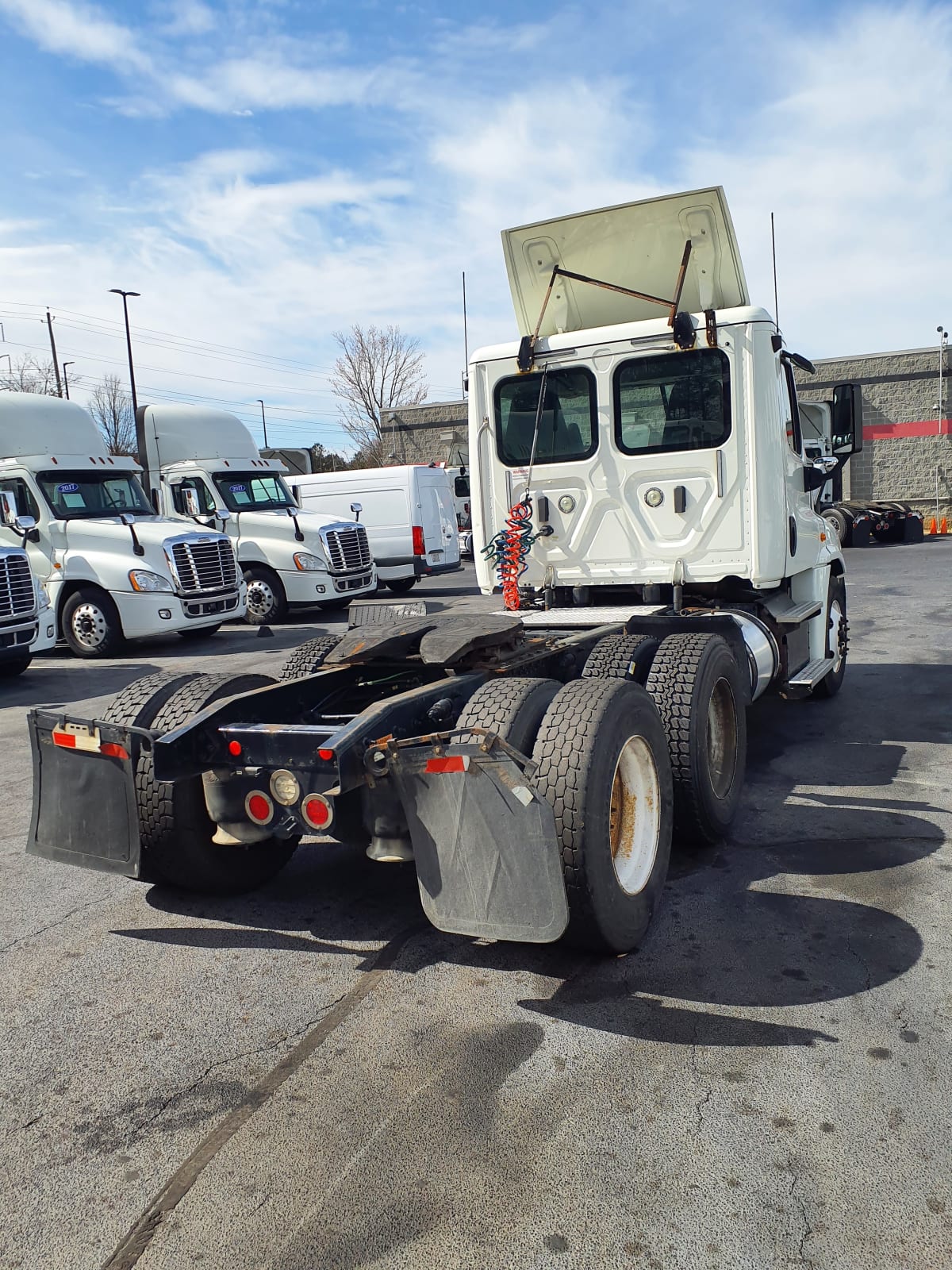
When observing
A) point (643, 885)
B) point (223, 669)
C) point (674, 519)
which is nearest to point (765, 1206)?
point (643, 885)

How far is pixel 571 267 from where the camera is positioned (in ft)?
21.3

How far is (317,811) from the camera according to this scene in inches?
137

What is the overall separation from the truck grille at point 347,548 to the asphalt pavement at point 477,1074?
11460 mm

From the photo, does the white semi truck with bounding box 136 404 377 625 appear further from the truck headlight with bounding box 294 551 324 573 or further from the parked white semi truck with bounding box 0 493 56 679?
the parked white semi truck with bounding box 0 493 56 679

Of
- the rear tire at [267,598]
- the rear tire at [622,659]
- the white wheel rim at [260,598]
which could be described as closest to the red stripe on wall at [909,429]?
the rear tire at [267,598]

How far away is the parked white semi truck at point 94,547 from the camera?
12844 mm

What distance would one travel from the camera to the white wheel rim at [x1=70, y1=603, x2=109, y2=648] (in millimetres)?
12852

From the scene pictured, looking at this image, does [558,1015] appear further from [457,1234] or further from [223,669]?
[223,669]

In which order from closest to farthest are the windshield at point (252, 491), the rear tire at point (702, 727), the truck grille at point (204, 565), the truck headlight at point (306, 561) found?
1. the rear tire at point (702, 727)
2. the truck grille at point (204, 565)
3. the truck headlight at point (306, 561)
4. the windshield at point (252, 491)

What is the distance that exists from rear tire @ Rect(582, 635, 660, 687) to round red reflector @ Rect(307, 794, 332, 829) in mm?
1932

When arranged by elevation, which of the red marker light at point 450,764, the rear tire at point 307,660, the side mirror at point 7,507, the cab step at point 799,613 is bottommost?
the cab step at point 799,613

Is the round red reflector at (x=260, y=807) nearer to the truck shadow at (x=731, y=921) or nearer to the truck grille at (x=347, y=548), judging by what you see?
the truck shadow at (x=731, y=921)

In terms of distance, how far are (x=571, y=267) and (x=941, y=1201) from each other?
5655 mm

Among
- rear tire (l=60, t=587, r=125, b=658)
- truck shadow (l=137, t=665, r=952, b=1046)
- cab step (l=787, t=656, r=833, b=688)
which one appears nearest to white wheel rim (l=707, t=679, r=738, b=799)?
truck shadow (l=137, t=665, r=952, b=1046)
